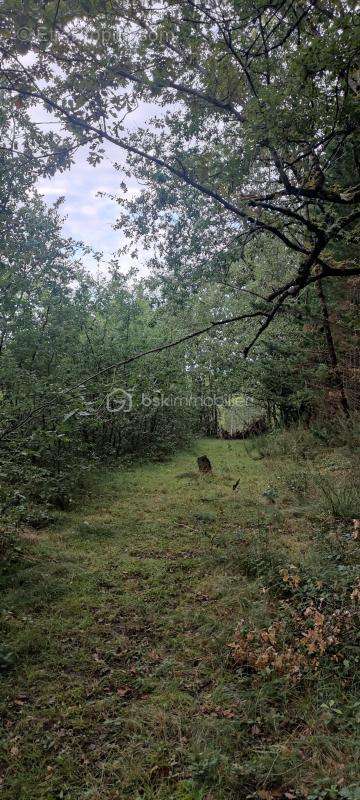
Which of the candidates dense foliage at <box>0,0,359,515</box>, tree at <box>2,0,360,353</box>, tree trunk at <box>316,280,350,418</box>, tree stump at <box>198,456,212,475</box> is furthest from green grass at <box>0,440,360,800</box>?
tree trunk at <box>316,280,350,418</box>

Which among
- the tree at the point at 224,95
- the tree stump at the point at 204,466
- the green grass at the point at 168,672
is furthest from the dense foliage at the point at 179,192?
the tree stump at the point at 204,466

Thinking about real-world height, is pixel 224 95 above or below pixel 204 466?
above

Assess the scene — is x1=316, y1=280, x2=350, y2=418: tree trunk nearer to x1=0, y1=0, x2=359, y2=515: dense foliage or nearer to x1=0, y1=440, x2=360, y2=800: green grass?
x1=0, y1=0, x2=359, y2=515: dense foliage

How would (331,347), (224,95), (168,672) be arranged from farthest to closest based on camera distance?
(331,347), (224,95), (168,672)

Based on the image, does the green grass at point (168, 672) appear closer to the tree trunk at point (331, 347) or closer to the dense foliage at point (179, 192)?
the dense foliage at point (179, 192)

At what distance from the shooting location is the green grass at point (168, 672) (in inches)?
92.6

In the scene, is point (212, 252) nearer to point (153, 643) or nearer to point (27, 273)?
point (27, 273)

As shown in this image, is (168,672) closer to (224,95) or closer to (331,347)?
(224,95)

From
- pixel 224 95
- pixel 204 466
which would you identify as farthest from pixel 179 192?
pixel 204 466

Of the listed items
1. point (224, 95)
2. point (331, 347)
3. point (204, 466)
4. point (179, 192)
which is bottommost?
point (204, 466)

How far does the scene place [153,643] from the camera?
3.65 metres

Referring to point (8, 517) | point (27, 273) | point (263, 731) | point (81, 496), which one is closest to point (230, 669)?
point (263, 731)

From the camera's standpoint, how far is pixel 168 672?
3262 mm

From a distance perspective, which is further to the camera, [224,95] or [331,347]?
[331,347]
